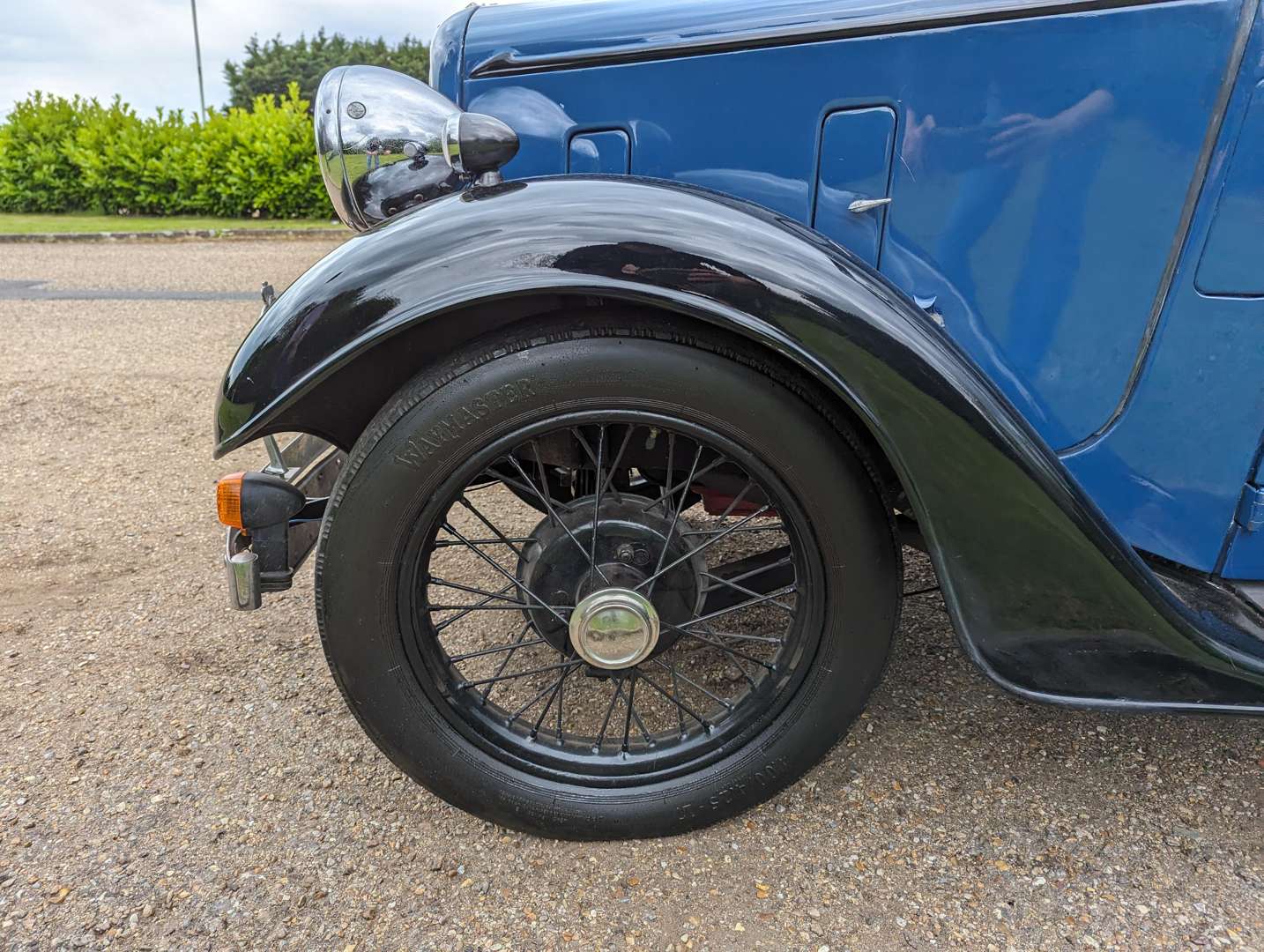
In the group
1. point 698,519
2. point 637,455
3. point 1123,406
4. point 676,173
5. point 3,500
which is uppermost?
point 676,173

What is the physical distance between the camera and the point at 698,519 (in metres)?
3.09

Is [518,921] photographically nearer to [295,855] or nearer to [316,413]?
[295,855]

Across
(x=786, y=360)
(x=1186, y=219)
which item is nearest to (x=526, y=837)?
(x=786, y=360)

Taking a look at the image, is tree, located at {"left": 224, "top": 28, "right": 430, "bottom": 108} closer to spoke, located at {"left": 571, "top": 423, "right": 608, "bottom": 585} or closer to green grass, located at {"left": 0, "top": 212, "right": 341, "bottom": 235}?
green grass, located at {"left": 0, "top": 212, "right": 341, "bottom": 235}

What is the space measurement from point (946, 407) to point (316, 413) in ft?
3.87

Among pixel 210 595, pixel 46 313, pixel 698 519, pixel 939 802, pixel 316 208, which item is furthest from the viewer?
pixel 316 208

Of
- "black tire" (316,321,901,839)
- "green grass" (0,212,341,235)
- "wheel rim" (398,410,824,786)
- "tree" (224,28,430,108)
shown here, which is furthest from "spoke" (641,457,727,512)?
"tree" (224,28,430,108)

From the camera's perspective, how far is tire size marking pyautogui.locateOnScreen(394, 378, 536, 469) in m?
1.46

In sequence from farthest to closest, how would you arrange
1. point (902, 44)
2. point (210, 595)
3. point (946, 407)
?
point (210, 595) < point (902, 44) < point (946, 407)

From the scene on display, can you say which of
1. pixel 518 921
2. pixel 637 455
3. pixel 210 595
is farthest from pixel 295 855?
pixel 210 595

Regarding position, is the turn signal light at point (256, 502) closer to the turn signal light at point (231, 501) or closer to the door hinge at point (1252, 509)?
the turn signal light at point (231, 501)

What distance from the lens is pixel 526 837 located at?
5.73ft

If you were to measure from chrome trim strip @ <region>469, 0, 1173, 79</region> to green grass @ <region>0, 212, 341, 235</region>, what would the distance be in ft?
38.9

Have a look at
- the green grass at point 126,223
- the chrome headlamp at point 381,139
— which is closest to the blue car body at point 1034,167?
the chrome headlamp at point 381,139
